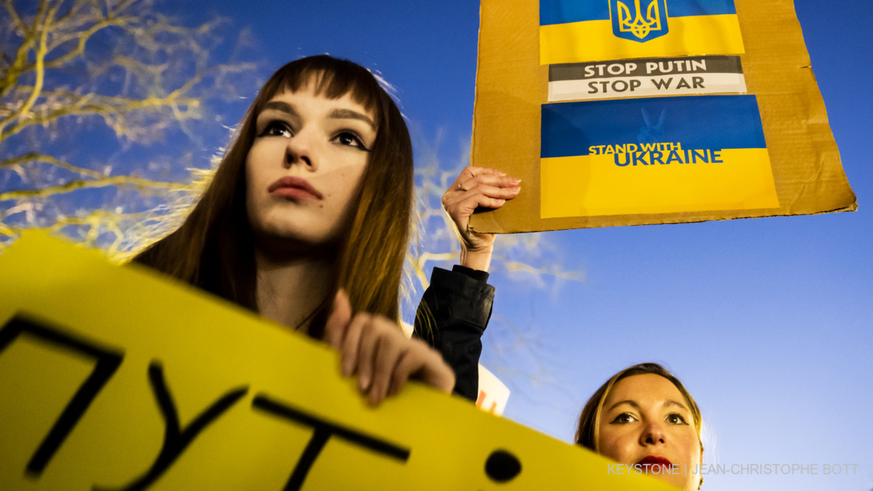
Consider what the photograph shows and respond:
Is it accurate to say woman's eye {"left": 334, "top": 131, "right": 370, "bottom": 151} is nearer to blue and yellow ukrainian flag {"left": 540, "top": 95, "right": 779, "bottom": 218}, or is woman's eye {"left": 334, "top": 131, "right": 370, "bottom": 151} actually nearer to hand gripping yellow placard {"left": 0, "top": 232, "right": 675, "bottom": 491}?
blue and yellow ukrainian flag {"left": 540, "top": 95, "right": 779, "bottom": 218}

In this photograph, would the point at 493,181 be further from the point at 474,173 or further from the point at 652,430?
→ the point at 652,430

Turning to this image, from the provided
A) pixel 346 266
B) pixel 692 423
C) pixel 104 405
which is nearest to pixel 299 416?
pixel 104 405

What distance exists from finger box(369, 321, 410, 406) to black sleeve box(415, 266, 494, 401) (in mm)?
331

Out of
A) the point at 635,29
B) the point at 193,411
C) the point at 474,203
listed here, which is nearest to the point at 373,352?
the point at 193,411

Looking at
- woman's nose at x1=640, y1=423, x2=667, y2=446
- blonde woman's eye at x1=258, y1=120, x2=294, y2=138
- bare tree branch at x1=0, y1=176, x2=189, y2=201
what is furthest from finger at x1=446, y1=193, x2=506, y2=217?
bare tree branch at x1=0, y1=176, x2=189, y2=201

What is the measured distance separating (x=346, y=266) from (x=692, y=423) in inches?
37.3

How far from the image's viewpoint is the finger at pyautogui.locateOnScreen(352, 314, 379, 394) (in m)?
0.48

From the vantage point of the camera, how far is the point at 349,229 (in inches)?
33.7

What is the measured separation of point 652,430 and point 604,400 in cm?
17

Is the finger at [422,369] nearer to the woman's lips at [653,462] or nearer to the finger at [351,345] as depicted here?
the finger at [351,345]

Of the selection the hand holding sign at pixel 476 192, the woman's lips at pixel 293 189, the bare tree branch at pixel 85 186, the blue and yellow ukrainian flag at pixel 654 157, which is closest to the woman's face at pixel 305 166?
the woman's lips at pixel 293 189

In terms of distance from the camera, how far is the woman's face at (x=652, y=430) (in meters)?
1.11

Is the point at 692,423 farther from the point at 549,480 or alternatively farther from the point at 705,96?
the point at 549,480

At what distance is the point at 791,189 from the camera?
75cm
